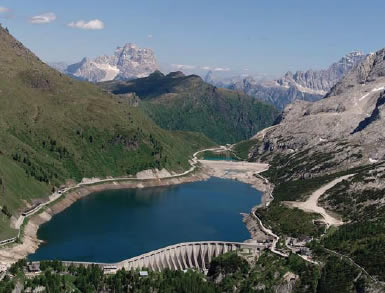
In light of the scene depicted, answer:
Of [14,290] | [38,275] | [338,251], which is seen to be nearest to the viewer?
[14,290]

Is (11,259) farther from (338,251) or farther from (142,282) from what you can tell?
(338,251)

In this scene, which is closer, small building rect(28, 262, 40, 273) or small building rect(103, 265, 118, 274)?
small building rect(28, 262, 40, 273)

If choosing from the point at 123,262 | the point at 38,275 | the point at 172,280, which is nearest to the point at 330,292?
the point at 172,280

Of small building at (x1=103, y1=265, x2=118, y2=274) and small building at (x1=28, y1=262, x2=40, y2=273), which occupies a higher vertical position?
small building at (x1=28, y1=262, x2=40, y2=273)

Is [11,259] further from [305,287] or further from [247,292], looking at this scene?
[305,287]

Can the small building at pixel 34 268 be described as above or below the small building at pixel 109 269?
above

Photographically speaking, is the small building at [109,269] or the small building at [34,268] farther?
the small building at [109,269]

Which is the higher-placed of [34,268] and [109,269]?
[34,268]

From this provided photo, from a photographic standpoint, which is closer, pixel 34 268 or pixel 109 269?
pixel 34 268

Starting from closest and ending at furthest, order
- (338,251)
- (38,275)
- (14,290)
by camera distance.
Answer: (14,290) → (38,275) → (338,251)

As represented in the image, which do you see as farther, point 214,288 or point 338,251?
point 338,251
